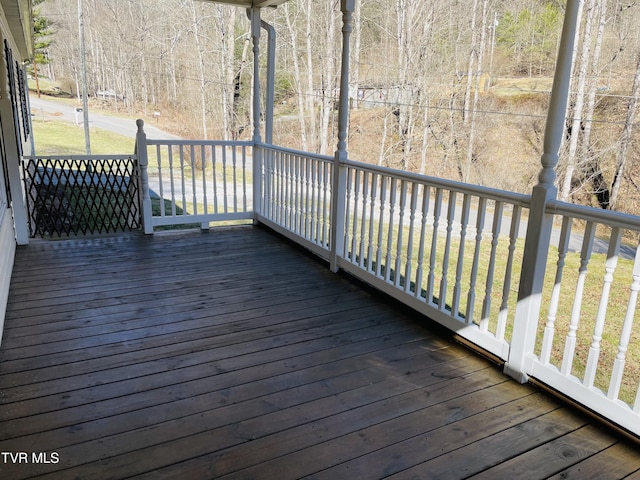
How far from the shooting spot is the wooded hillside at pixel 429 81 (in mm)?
9031

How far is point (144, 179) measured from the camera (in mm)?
4934

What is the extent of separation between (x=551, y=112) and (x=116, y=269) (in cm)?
342

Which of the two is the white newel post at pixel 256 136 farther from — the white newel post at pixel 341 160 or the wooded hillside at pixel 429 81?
the wooded hillside at pixel 429 81

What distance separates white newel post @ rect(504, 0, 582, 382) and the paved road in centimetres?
1659

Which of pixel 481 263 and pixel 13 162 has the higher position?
pixel 13 162

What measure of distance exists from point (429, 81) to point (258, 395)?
11463 mm

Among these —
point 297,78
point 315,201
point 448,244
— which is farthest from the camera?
point 297,78

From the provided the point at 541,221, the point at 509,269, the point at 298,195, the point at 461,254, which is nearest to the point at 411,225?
the point at 461,254

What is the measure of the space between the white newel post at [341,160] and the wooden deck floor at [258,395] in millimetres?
530

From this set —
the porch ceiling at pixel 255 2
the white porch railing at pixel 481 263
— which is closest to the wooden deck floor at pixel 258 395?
the white porch railing at pixel 481 263

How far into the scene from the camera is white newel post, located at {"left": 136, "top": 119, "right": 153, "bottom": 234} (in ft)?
15.7

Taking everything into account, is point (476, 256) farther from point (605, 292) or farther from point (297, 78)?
point (297, 78)

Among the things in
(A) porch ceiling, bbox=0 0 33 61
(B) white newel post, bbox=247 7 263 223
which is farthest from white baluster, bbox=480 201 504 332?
(A) porch ceiling, bbox=0 0 33 61

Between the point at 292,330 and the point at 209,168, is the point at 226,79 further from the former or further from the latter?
the point at 292,330
